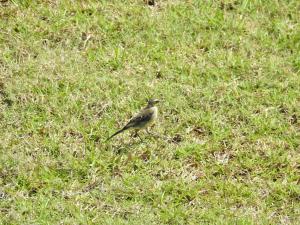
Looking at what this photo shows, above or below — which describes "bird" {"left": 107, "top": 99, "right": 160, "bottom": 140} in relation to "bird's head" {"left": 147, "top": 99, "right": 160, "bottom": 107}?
below

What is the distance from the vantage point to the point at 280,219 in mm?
8453

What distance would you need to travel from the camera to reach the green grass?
858 cm

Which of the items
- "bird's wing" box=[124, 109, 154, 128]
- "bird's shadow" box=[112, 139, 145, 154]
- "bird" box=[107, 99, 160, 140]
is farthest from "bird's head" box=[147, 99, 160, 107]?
"bird's shadow" box=[112, 139, 145, 154]

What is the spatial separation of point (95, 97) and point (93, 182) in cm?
162

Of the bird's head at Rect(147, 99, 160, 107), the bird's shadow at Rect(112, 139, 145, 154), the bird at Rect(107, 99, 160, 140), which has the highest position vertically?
the bird's head at Rect(147, 99, 160, 107)

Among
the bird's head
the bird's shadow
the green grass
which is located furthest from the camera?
the bird's head

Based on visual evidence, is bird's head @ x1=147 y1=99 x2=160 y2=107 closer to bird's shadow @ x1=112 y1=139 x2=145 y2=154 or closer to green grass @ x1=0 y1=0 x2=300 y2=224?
green grass @ x1=0 y1=0 x2=300 y2=224

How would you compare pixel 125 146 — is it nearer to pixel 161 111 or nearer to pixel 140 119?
pixel 140 119

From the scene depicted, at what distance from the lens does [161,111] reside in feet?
32.6

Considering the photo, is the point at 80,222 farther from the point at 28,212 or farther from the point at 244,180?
the point at 244,180

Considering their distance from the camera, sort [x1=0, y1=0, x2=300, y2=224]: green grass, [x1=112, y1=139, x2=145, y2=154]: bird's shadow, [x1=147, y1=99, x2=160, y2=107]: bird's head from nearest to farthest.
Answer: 1. [x1=0, y1=0, x2=300, y2=224]: green grass
2. [x1=112, y1=139, x2=145, y2=154]: bird's shadow
3. [x1=147, y1=99, x2=160, y2=107]: bird's head

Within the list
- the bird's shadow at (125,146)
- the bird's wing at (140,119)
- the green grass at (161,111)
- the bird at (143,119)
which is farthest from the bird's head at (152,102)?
the bird's shadow at (125,146)

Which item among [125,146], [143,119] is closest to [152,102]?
[143,119]

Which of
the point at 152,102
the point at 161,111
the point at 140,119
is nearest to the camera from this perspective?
the point at 140,119
